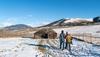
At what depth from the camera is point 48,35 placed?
225 ft

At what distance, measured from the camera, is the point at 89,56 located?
2427cm

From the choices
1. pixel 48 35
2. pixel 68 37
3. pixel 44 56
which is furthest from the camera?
pixel 48 35

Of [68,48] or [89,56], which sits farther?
[68,48]

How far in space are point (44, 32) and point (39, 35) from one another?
1.54 meters

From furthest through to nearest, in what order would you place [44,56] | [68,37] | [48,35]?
[48,35] → [68,37] → [44,56]

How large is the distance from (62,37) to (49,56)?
987cm

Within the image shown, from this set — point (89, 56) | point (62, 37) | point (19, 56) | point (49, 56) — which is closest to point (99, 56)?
point (89, 56)

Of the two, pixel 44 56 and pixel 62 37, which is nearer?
pixel 44 56

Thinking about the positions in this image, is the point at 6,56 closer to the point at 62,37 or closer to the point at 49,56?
the point at 49,56

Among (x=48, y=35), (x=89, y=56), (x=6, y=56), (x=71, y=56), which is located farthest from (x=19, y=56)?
(x=48, y=35)

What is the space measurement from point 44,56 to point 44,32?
46.6 m

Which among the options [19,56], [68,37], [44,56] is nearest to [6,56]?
[19,56]

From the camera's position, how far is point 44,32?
69750mm

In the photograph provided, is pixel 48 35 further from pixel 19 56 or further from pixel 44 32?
pixel 19 56
